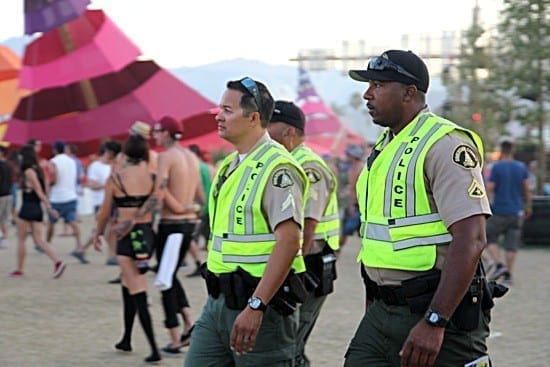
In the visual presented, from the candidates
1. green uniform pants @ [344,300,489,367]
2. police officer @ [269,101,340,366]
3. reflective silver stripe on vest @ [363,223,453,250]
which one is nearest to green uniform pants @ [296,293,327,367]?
police officer @ [269,101,340,366]

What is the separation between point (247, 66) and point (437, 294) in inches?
5042

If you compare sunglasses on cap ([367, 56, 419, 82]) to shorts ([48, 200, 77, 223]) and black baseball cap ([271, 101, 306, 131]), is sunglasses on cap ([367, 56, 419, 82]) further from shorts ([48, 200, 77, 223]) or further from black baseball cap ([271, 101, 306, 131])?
shorts ([48, 200, 77, 223])

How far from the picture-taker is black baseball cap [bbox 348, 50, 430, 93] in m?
3.49

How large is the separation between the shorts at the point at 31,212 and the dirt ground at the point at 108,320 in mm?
770

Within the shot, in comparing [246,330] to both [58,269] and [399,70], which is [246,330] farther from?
[58,269]

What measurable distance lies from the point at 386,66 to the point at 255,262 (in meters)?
1.09

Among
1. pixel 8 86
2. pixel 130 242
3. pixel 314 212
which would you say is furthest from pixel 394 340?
pixel 8 86

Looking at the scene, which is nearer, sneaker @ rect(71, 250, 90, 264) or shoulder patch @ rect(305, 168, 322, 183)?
shoulder patch @ rect(305, 168, 322, 183)

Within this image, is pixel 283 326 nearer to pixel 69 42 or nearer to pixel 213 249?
pixel 213 249

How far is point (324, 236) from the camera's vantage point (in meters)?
5.72

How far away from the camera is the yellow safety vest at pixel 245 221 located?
4.02m

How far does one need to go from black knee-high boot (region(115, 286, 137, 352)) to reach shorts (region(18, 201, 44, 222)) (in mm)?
4403

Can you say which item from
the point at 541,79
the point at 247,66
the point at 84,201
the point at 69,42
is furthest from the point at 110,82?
the point at 247,66

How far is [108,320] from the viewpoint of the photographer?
8516 mm
